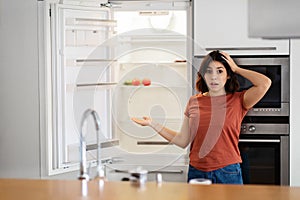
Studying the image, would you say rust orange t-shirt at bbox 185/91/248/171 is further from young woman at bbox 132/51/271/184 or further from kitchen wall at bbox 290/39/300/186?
kitchen wall at bbox 290/39/300/186

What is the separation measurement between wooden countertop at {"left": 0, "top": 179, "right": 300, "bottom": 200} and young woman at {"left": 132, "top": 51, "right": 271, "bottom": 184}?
3.12 feet

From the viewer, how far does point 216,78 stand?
295 centimetres

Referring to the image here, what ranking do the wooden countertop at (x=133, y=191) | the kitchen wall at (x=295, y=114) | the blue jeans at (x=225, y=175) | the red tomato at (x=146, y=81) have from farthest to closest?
the red tomato at (x=146, y=81) → the kitchen wall at (x=295, y=114) → the blue jeans at (x=225, y=175) → the wooden countertop at (x=133, y=191)

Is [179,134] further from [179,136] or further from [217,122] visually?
[217,122]

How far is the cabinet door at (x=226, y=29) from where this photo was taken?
3438 millimetres

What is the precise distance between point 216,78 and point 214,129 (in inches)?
11.4

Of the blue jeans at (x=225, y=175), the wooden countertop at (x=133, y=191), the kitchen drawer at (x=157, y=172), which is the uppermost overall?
→ the wooden countertop at (x=133, y=191)

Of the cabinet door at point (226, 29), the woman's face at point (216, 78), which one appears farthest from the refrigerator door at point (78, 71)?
the woman's face at point (216, 78)

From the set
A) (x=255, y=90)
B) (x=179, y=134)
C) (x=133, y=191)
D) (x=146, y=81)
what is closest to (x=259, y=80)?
(x=255, y=90)

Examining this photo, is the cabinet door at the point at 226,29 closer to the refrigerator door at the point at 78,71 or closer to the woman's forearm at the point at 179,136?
the refrigerator door at the point at 78,71

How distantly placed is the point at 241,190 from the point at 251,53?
1.80m

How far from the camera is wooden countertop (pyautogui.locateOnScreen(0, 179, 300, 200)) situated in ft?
5.54

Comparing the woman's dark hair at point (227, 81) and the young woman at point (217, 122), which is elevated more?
the woman's dark hair at point (227, 81)

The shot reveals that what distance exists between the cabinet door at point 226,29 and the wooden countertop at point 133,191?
5.72 ft
